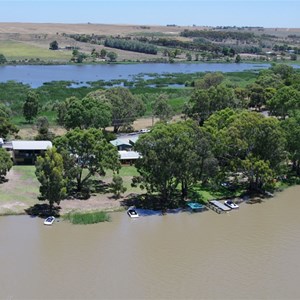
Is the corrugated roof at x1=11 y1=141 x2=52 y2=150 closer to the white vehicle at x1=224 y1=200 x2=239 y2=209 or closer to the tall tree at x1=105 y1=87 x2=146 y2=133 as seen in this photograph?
the tall tree at x1=105 y1=87 x2=146 y2=133

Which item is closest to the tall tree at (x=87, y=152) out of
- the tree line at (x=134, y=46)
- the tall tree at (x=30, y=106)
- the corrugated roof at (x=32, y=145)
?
the corrugated roof at (x=32, y=145)

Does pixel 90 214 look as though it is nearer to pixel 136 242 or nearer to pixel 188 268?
pixel 136 242

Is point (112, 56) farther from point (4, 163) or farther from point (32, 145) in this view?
point (4, 163)

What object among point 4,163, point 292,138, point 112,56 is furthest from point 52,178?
point 112,56

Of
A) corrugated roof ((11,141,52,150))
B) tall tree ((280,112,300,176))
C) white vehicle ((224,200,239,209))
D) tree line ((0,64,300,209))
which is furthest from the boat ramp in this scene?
corrugated roof ((11,141,52,150))

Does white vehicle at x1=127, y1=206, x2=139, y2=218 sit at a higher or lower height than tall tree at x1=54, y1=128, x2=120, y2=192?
lower

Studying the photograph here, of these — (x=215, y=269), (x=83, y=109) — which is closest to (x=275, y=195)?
(x=215, y=269)
